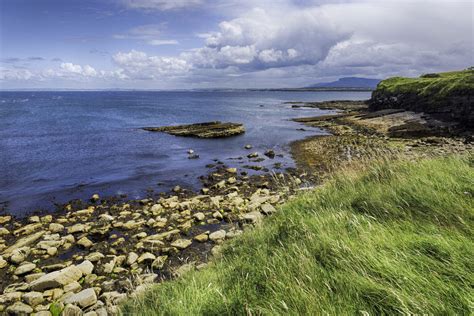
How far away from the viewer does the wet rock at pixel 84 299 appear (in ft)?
22.7

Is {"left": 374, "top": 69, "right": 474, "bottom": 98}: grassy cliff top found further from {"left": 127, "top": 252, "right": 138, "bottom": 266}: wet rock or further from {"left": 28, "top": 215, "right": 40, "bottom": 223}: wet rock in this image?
{"left": 28, "top": 215, "right": 40, "bottom": 223}: wet rock

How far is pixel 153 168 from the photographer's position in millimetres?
23531

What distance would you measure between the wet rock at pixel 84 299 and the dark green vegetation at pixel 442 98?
38.9 m

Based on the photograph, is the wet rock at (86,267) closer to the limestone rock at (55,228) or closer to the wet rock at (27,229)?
the limestone rock at (55,228)

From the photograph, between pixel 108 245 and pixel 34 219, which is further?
pixel 34 219

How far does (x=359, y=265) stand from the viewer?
3520 mm

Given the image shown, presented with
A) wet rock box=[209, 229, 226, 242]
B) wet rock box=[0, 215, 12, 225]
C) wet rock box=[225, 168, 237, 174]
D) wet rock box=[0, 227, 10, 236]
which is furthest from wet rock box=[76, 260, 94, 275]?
wet rock box=[225, 168, 237, 174]

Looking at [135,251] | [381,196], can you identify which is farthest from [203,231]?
[381,196]

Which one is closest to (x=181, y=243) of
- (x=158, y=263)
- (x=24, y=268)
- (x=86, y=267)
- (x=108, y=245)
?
(x=158, y=263)

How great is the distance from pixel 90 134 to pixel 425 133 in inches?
1756

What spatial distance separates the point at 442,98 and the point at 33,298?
47.9 metres

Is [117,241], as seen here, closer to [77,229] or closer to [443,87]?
[77,229]

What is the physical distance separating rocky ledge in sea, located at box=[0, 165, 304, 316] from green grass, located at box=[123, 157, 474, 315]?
1577 millimetres

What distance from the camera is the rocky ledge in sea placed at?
7398mm
